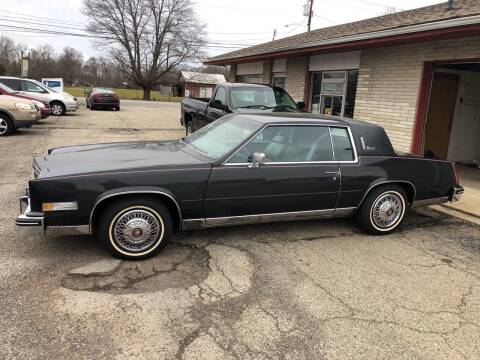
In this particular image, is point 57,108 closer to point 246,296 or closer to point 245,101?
point 245,101

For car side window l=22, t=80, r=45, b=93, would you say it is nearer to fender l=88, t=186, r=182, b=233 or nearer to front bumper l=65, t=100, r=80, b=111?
front bumper l=65, t=100, r=80, b=111

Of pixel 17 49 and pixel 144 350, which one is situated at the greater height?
pixel 17 49

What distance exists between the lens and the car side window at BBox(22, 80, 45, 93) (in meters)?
17.5

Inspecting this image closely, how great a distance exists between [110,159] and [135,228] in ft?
2.76

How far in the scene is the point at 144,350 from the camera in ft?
8.71

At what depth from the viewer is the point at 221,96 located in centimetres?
913

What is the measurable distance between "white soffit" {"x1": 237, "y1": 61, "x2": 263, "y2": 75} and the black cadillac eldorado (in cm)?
1089

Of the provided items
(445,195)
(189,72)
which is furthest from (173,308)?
(189,72)

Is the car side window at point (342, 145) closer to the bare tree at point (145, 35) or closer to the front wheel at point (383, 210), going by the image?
the front wheel at point (383, 210)

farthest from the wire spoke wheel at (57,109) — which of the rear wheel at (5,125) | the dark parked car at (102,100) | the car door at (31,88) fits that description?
the rear wheel at (5,125)

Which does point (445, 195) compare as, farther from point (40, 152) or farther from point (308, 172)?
point (40, 152)

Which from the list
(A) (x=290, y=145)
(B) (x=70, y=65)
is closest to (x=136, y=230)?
(A) (x=290, y=145)

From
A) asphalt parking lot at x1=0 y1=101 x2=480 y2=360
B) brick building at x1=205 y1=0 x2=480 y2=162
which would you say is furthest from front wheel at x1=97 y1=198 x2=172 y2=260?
brick building at x1=205 y1=0 x2=480 y2=162

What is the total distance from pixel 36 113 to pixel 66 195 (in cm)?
1000
